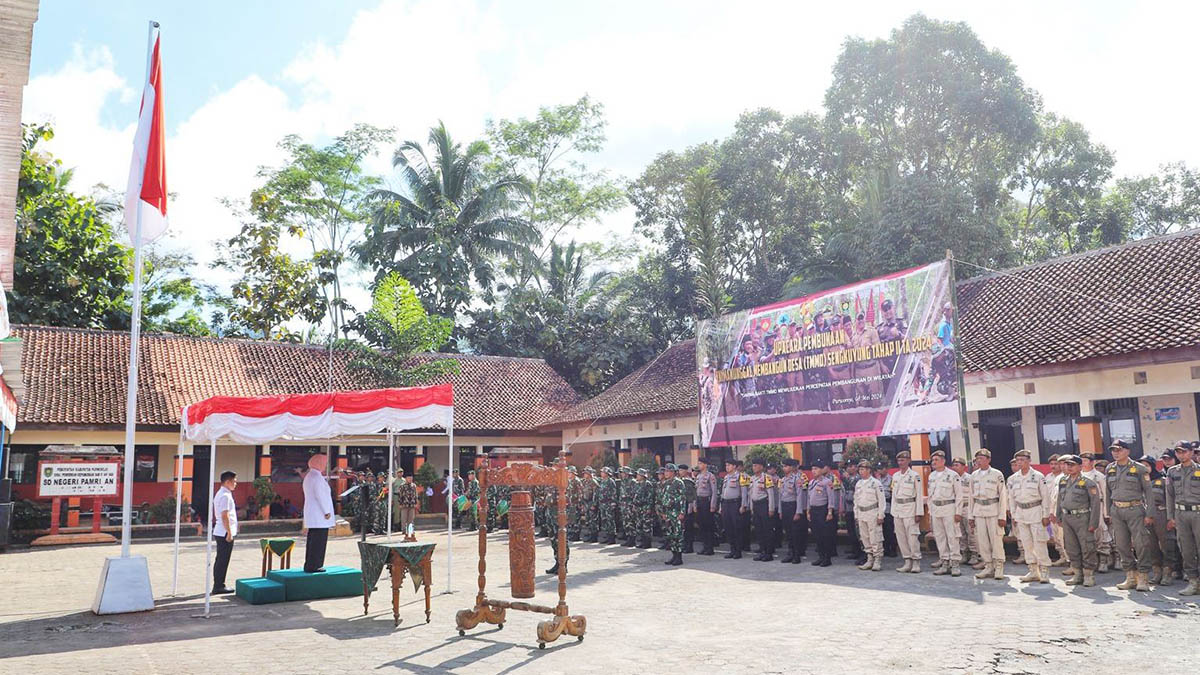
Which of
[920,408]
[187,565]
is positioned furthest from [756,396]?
[187,565]

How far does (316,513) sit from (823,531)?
735cm

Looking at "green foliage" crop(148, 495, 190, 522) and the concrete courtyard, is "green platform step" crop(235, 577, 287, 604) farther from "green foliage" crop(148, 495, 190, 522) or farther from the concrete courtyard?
"green foliage" crop(148, 495, 190, 522)

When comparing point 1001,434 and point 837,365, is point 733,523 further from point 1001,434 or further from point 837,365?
point 1001,434

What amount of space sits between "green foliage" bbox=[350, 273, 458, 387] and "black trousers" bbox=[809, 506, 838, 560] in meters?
12.9

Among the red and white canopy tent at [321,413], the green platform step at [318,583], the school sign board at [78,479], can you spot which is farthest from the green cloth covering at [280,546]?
the school sign board at [78,479]

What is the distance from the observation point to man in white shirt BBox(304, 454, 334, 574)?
10555mm

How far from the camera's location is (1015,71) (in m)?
32.2

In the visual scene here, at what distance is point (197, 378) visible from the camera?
25.7m

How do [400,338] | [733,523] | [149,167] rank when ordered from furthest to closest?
[400,338] < [733,523] < [149,167]

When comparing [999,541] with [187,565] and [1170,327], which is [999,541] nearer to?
[1170,327]

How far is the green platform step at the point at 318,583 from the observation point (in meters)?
10.3

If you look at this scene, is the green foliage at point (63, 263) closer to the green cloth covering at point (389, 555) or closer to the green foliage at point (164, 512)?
the green foliage at point (164, 512)

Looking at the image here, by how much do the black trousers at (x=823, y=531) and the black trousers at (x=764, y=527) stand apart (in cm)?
91

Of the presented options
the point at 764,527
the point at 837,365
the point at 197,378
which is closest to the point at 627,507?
the point at 764,527
